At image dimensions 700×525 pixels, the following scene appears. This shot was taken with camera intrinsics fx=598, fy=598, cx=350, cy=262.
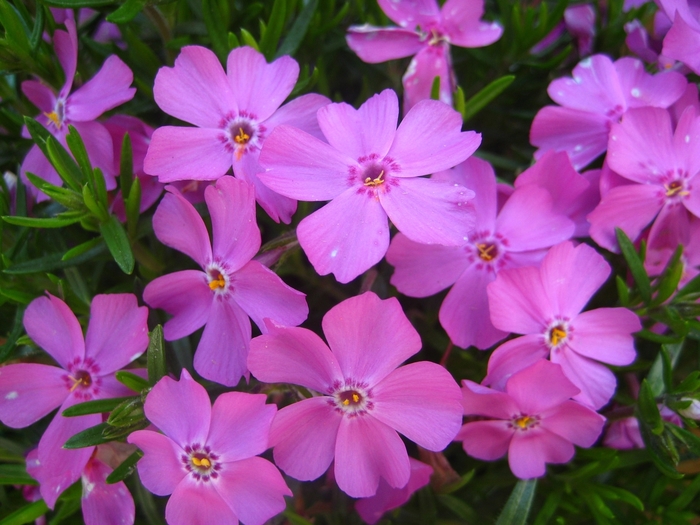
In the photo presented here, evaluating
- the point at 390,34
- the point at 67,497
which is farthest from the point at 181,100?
the point at 67,497

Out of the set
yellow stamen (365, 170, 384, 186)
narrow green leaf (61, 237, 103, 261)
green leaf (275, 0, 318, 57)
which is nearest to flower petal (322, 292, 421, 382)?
yellow stamen (365, 170, 384, 186)

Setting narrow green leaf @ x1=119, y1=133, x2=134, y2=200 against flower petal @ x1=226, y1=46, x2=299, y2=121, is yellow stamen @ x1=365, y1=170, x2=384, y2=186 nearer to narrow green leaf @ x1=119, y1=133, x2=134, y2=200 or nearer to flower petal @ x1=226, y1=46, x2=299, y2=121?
flower petal @ x1=226, y1=46, x2=299, y2=121

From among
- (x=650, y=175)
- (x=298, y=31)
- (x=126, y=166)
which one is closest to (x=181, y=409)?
(x=126, y=166)

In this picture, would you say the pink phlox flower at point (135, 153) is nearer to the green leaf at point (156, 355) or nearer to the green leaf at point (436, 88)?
the green leaf at point (156, 355)

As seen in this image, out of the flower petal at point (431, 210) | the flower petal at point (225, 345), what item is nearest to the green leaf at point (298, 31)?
the flower petal at point (431, 210)

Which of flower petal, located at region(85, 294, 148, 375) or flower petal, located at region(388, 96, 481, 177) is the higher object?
flower petal, located at region(388, 96, 481, 177)

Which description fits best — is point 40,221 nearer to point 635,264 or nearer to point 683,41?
point 635,264

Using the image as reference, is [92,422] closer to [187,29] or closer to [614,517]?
[187,29]
